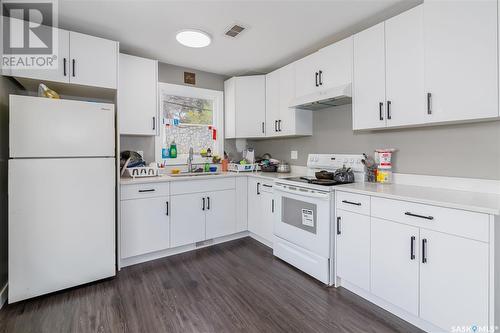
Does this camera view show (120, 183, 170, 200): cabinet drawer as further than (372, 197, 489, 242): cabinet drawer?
Yes

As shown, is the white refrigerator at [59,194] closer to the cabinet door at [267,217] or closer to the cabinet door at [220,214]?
the cabinet door at [220,214]

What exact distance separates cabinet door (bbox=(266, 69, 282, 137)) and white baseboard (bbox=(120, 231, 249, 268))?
1.56m

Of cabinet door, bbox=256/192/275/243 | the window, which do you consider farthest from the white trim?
the window

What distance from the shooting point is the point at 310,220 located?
2.30 m

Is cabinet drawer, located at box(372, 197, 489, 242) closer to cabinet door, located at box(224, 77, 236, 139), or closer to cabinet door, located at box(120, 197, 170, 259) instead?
cabinet door, located at box(120, 197, 170, 259)

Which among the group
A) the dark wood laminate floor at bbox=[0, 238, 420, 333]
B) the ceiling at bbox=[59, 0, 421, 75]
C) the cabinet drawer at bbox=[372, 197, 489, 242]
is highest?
the ceiling at bbox=[59, 0, 421, 75]

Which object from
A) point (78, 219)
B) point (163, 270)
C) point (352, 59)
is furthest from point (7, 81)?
point (352, 59)

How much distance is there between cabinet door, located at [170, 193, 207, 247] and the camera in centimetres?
277

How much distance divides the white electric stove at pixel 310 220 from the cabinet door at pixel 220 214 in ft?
2.34

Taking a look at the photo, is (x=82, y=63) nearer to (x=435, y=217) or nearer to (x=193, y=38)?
(x=193, y=38)

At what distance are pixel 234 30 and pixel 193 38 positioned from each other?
1.45ft

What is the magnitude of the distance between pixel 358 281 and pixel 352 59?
2.02 metres

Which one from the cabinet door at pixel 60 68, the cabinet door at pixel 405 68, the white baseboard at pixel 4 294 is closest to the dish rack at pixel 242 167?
the cabinet door at pixel 405 68

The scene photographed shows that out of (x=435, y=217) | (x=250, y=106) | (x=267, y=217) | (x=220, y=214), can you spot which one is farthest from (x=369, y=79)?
(x=220, y=214)
